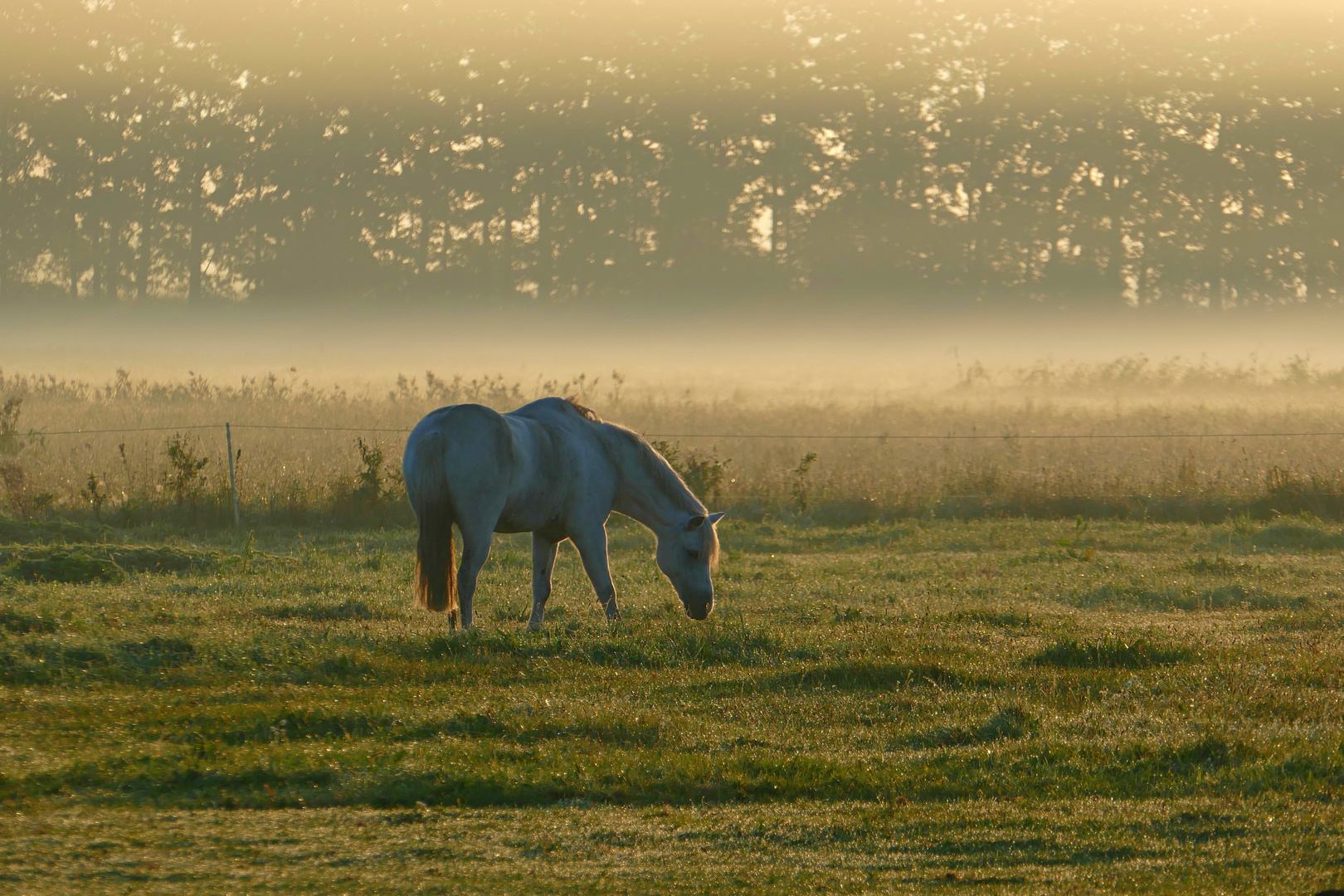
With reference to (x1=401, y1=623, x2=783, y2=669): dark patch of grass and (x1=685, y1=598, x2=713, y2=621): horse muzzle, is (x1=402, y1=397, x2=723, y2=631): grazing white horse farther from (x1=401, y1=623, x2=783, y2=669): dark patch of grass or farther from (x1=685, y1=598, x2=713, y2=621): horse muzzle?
(x1=401, y1=623, x2=783, y2=669): dark patch of grass

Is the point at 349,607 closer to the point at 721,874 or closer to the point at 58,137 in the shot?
the point at 721,874

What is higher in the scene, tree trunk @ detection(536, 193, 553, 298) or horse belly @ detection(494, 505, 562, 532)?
tree trunk @ detection(536, 193, 553, 298)

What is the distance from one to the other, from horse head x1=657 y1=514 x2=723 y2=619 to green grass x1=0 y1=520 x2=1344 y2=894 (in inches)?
10.9

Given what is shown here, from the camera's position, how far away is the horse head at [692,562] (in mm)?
14086

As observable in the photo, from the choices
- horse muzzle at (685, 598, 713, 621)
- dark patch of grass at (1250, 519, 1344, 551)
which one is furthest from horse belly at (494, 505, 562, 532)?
dark patch of grass at (1250, 519, 1344, 551)

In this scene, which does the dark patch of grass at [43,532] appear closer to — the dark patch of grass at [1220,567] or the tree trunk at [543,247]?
the dark patch of grass at [1220,567]

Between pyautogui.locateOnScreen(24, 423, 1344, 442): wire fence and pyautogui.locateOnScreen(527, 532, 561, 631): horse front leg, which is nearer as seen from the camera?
pyautogui.locateOnScreen(527, 532, 561, 631): horse front leg

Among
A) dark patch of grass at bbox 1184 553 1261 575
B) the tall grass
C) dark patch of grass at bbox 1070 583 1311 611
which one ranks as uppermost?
the tall grass

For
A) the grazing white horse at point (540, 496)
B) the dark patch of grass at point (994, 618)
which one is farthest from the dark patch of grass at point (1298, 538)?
the grazing white horse at point (540, 496)

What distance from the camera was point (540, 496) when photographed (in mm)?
13102

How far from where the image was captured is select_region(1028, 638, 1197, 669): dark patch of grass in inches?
465

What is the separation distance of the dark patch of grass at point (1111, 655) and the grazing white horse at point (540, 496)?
3.46 meters

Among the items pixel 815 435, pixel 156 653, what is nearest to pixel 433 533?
pixel 156 653

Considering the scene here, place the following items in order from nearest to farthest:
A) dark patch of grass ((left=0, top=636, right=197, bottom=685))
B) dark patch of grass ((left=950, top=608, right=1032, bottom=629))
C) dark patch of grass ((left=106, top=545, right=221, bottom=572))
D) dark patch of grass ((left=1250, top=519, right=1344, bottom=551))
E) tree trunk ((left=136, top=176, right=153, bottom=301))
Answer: dark patch of grass ((left=0, top=636, right=197, bottom=685)), dark patch of grass ((left=950, top=608, right=1032, bottom=629)), dark patch of grass ((left=106, top=545, right=221, bottom=572)), dark patch of grass ((left=1250, top=519, right=1344, bottom=551)), tree trunk ((left=136, top=176, right=153, bottom=301))
